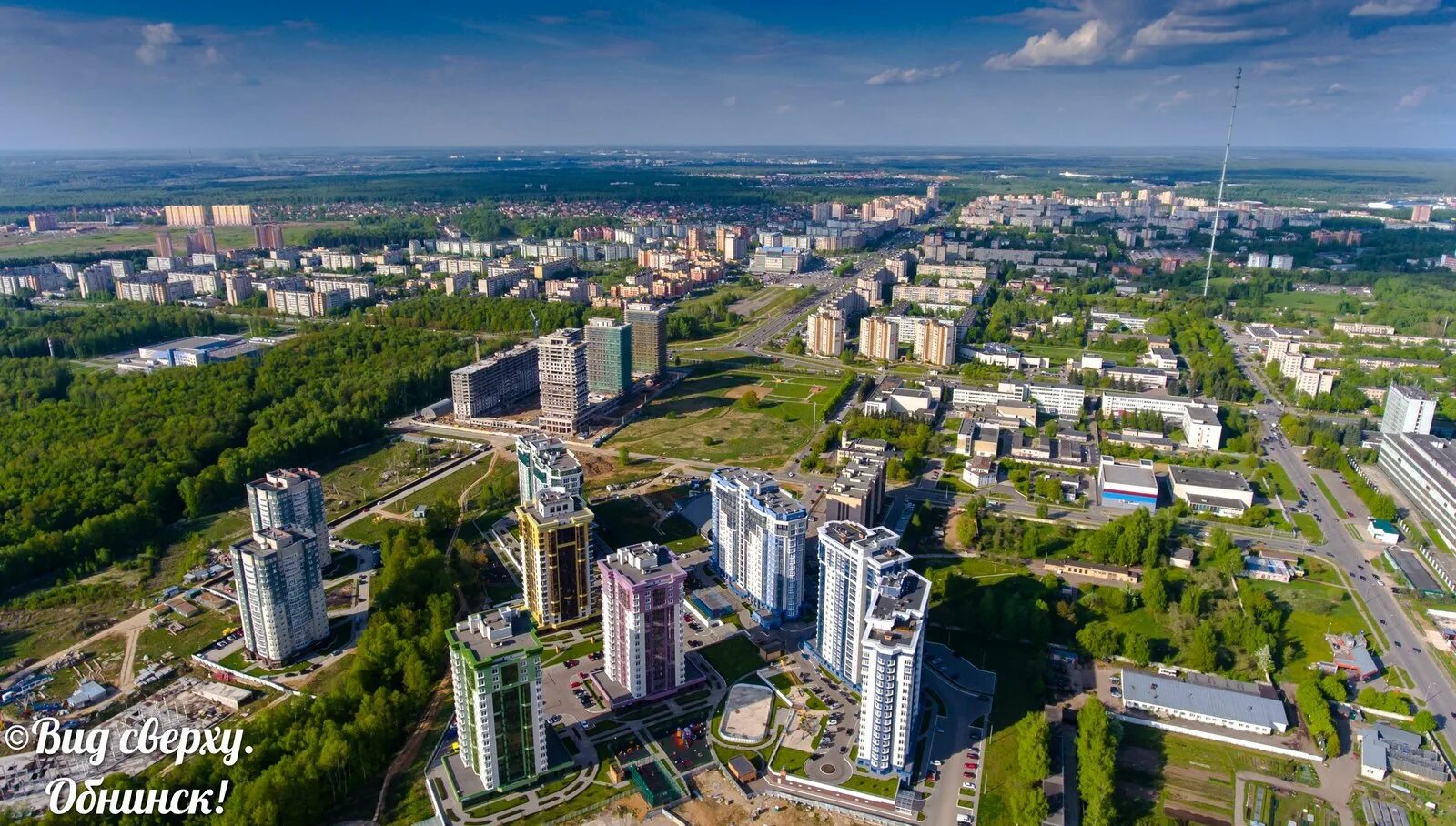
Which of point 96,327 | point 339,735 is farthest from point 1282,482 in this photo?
point 96,327

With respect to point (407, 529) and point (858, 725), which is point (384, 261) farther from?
point (858, 725)

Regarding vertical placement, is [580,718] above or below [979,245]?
below

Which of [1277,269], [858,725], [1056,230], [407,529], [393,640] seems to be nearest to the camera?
[858,725]

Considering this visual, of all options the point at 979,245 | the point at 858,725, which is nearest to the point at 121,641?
the point at 858,725

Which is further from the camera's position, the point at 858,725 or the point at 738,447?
the point at 738,447

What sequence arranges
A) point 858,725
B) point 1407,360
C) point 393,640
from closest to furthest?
point 858,725, point 393,640, point 1407,360

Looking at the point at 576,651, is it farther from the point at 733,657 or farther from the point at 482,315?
the point at 482,315

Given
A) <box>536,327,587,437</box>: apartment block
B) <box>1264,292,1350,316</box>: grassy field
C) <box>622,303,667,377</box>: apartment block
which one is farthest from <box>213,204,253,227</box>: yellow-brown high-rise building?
<box>1264,292,1350,316</box>: grassy field
